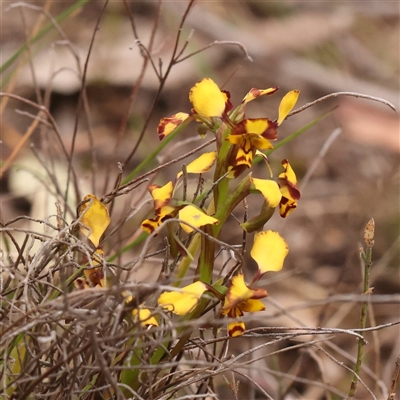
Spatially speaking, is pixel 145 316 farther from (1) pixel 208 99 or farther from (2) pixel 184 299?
(1) pixel 208 99

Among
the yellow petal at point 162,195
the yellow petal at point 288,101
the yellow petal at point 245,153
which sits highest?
the yellow petal at point 288,101

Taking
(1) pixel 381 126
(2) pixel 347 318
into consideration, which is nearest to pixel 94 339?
(2) pixel 347 318

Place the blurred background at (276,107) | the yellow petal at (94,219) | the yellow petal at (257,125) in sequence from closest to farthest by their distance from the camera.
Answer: the yellow petal at (257,125) → the yellow petal at (94,219) → the blurred background at (276,107)

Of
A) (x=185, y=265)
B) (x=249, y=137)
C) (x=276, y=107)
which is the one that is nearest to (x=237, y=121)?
(x=249, y=137)

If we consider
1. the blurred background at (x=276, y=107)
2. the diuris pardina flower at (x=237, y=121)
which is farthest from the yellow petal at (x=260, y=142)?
the blurred background at (x=276, y=107)

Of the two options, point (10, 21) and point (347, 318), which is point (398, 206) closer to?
point (347, 318)

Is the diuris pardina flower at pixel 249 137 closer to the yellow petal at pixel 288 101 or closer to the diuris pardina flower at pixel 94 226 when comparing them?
the yellow petal at pixel 288 101

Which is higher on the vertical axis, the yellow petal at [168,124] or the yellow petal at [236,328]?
the yellow petal at [168,124]
